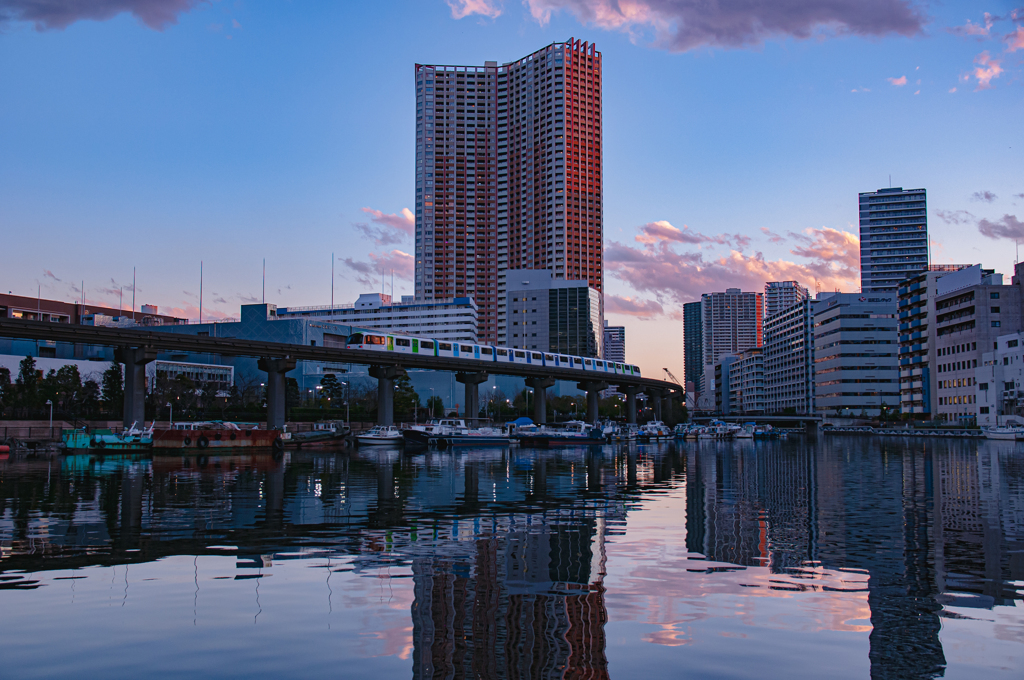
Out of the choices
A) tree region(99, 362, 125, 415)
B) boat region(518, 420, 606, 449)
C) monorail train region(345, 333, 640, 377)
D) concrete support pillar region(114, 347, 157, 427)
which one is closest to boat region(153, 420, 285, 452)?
concrete support pillar region(114, 347, 157, 427)

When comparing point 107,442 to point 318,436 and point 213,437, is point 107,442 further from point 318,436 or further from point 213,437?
point 318,436

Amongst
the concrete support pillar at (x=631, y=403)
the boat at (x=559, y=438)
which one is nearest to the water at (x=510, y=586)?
the boat at (x=559, y=438)

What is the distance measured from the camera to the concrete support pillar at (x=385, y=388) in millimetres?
109938

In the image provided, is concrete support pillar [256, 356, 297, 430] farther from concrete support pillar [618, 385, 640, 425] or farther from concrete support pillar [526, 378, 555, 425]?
concrete support pillar [618, 385, 640, 425]

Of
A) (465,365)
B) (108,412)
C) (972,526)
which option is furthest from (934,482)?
(108,412)

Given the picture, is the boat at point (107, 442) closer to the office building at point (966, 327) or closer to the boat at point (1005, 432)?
the boat at point (1005, 432)

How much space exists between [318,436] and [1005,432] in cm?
9854

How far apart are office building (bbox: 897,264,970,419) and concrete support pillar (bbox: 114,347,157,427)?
14418 cm

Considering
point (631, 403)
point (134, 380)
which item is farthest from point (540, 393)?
point (134, 380)

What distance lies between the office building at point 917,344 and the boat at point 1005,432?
38.7m

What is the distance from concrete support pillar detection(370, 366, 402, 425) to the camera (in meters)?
110

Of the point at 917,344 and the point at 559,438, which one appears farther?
the point at 917,344

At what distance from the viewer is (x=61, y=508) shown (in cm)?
2925

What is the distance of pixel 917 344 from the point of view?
550 feet
